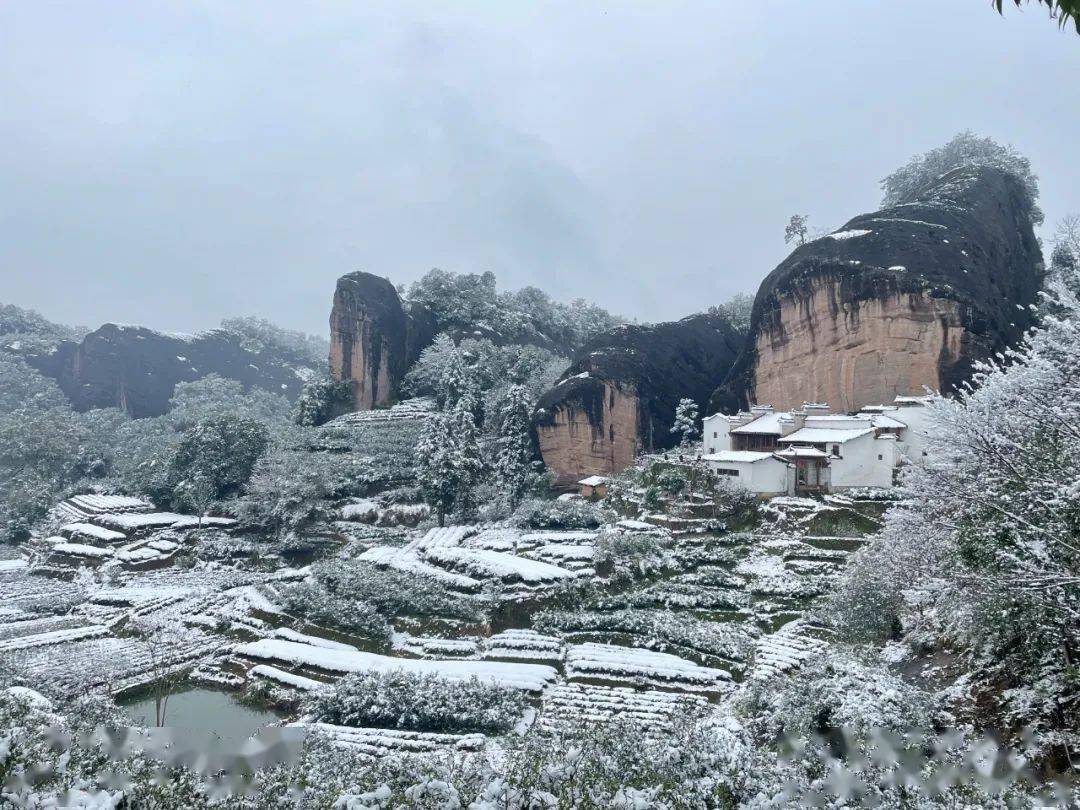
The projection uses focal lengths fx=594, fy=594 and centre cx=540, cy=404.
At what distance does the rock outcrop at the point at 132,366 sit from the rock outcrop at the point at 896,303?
72427mm

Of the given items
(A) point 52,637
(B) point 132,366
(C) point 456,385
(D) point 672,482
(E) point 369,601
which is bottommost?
(A) point 52,637

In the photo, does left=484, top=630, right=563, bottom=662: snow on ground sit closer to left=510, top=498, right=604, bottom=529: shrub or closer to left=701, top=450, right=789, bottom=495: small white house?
left=510, top=498, right=604, bottom=529: shrub

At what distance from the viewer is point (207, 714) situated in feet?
49.3

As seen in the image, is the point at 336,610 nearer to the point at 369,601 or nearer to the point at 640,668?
the point at 369,601

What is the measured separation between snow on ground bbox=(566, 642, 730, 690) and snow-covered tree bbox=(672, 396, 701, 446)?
1049 inches

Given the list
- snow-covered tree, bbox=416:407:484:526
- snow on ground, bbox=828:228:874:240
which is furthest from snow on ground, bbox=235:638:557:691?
snow on ground, bbox=828:228:874:240

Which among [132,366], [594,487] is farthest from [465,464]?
[132,366]

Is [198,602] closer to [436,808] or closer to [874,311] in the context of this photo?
[436,808]

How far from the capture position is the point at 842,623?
1488 cm

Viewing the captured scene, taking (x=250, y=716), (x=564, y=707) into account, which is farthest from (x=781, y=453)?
(x=250, y=716)

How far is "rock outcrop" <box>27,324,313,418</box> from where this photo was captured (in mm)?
73125

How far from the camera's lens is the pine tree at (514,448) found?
3891 centimetres

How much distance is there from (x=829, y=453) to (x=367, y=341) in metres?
42.3

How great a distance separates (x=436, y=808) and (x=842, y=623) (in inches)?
530
